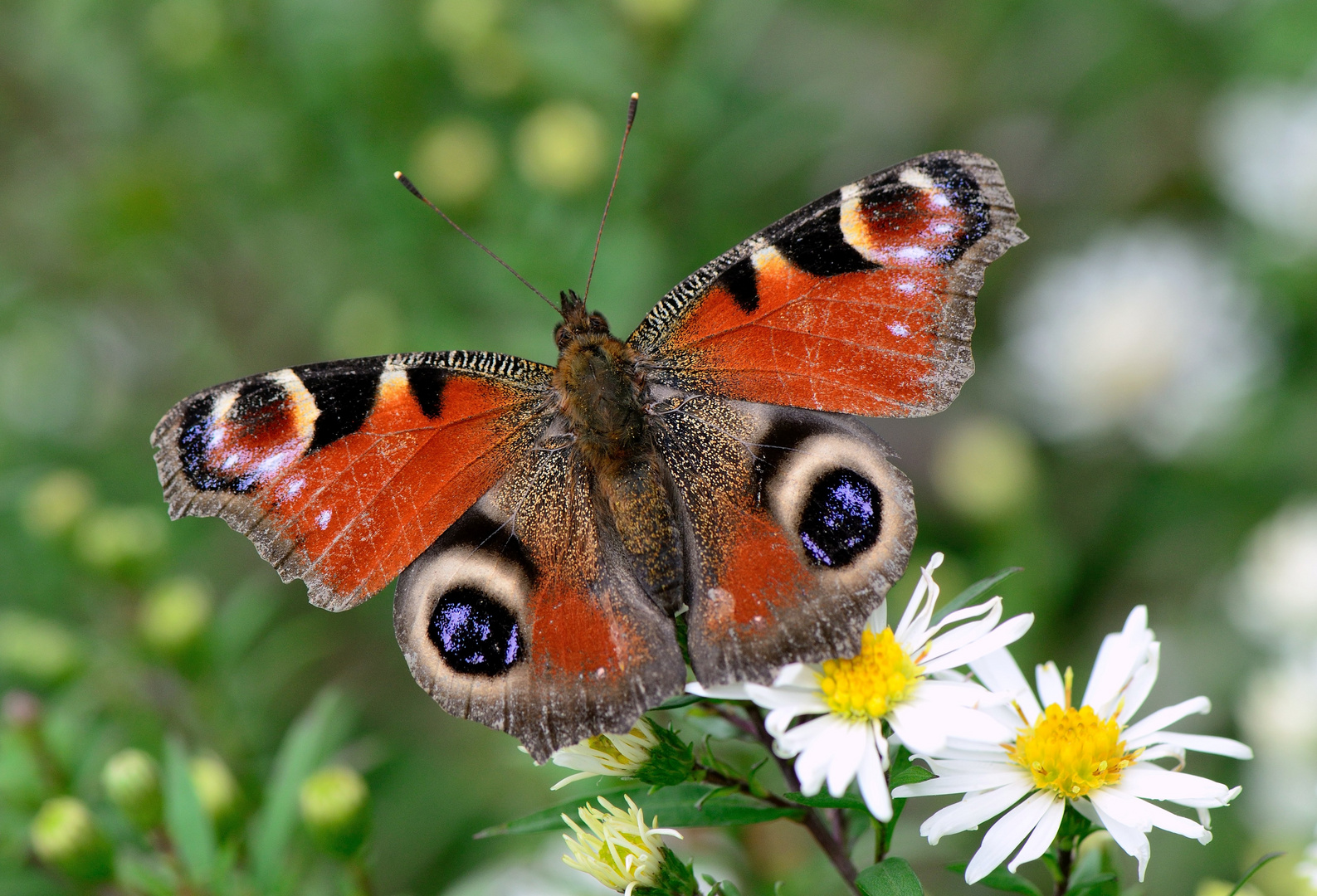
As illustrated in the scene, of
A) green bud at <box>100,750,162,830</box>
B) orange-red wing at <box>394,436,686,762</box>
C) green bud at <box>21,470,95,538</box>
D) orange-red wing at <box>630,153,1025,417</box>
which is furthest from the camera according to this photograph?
green bud at <box>21,470,95,538</box>

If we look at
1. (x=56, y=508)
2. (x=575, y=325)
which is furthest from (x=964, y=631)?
(x=56, y=508)

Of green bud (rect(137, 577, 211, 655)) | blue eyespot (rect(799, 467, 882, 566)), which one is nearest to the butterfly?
blue eyespot (rect(799, 467, 882, 566))

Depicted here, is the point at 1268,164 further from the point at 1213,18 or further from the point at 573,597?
the point at 573,597

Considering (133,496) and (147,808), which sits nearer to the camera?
(147,808)

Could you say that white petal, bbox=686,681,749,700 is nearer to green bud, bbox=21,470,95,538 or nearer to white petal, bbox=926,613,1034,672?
white petal, bbox=926,613,1034,672

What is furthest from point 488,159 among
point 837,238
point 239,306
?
point 837,238

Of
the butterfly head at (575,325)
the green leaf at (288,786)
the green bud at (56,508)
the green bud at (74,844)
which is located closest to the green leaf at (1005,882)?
the butterfly head at (575,325)
